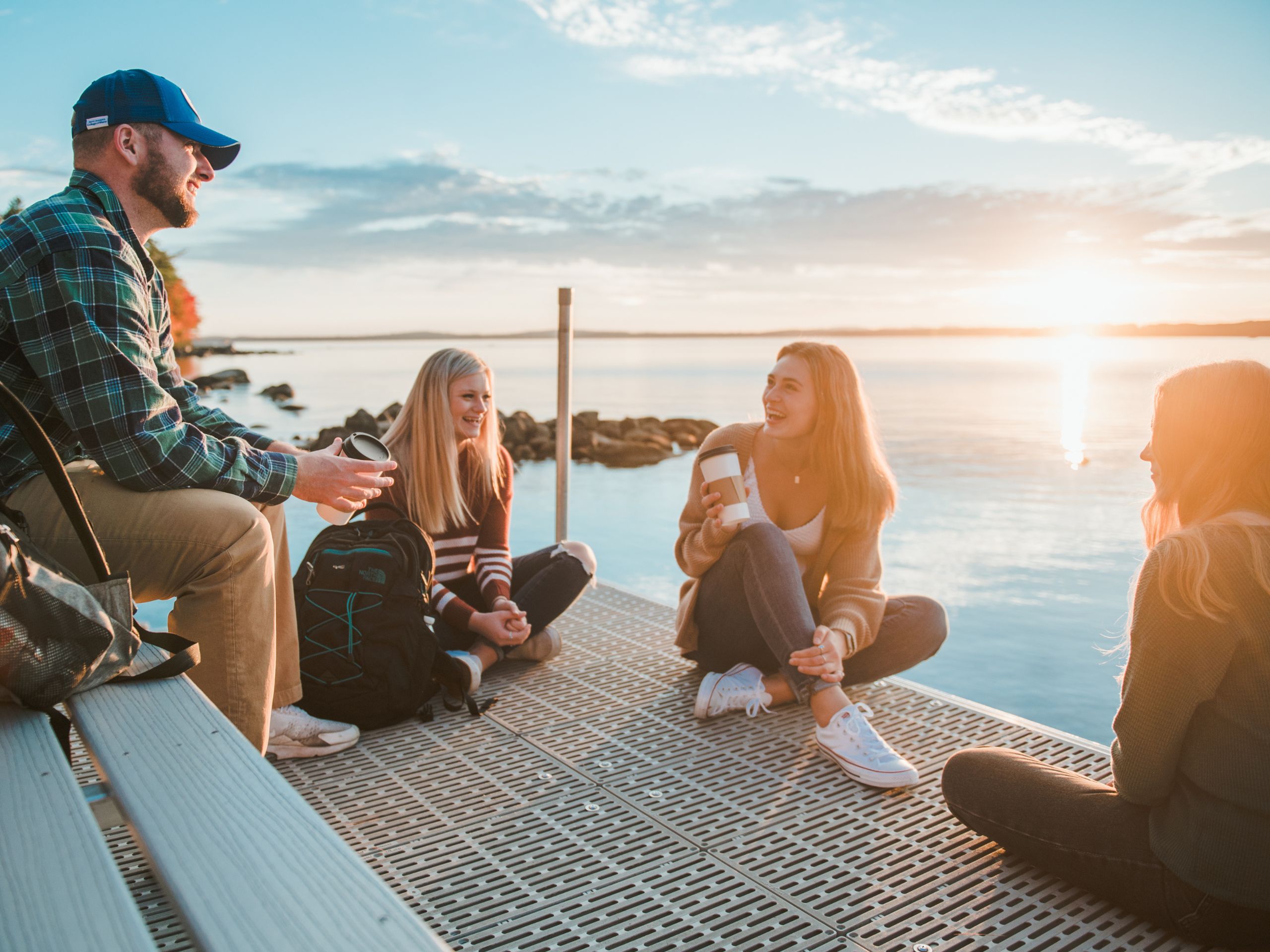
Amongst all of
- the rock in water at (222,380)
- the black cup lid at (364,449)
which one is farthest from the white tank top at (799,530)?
the rock in water at (222,380)

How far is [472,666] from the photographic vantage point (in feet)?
10.7

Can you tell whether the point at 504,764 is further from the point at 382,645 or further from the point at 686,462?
the point at 686,462

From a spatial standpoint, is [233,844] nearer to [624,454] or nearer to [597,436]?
[624,454]

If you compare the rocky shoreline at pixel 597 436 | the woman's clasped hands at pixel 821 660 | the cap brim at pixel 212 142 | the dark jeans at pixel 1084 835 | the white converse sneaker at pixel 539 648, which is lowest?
the rocky shoreline at pixel 597 436

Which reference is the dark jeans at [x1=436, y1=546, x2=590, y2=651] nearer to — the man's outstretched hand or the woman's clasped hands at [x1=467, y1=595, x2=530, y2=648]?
the woman's clasped hands at [x1=467, y1=595, x2=530, y2=648]

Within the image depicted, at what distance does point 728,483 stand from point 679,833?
3.47ft

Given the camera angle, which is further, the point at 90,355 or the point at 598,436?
the point at 598,436

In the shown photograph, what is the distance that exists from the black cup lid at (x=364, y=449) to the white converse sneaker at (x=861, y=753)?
1.53 metres

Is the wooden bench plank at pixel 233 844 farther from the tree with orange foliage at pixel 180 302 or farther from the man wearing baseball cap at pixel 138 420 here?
the tree with orange foliage at pixel 180 302

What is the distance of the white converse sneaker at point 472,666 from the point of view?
3.24 metres

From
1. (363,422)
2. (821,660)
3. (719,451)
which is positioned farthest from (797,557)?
(363,422)

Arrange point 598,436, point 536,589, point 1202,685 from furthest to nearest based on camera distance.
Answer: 1. point 598,436
2. point 536,589
3. point 1202,685

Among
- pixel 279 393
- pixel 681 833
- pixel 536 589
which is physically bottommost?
pixel 279 393

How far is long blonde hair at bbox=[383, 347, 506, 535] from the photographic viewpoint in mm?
3439
